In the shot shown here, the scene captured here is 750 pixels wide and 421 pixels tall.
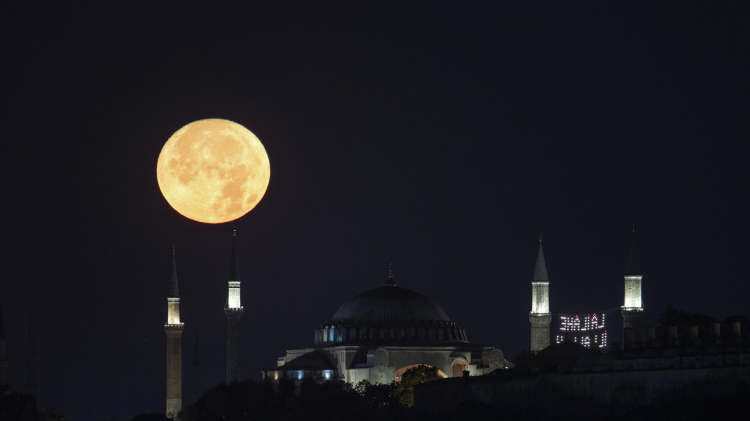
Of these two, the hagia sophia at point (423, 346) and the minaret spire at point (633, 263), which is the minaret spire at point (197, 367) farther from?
the minaret spire at point (633, 263)

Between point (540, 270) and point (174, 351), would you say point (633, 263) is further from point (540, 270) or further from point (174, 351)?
point (174, 351)

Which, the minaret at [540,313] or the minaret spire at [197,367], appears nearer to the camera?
the minaret at [540,313]

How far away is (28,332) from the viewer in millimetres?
117625

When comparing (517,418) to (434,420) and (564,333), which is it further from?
(564,333)

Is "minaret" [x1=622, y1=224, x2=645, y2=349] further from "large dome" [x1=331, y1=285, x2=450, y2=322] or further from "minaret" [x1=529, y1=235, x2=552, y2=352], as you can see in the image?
"large dome" [x1=331, y1=285, x2=450, y2=322]

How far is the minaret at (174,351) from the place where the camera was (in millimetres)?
97312

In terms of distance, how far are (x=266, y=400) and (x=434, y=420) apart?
44.8ft

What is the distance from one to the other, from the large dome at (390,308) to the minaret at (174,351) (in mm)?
9636

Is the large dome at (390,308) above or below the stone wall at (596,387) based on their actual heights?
above

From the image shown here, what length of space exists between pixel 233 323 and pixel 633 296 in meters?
23.0

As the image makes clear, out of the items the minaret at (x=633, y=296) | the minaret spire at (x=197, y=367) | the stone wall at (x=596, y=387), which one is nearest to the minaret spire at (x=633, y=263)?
the minaret at (x=633, y=296)

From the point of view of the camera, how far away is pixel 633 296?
288ft

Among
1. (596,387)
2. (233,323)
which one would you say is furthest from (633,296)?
(596,387)

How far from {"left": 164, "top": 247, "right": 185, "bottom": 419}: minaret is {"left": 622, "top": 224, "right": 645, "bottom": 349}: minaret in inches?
1053
